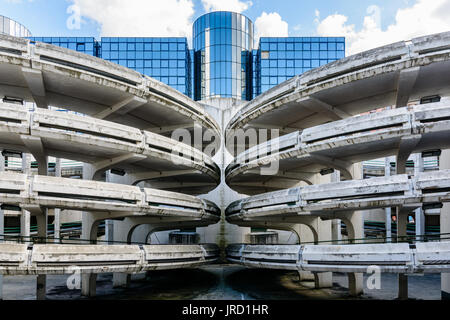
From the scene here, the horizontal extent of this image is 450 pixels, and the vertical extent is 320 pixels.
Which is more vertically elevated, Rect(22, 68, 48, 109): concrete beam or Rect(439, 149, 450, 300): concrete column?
Rect(22, 68, 48, 109): concrete beam

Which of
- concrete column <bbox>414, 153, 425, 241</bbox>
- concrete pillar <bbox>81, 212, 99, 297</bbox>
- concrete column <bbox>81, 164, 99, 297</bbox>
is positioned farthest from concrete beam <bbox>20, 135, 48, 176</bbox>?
concrete column <bbox>414, 153, 425, 241</bbox>

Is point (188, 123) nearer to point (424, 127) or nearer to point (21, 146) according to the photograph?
point (21, 146)

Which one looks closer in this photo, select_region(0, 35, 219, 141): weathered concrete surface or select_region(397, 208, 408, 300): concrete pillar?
select_region(0, 35, 219, 141): weathered concrete surface

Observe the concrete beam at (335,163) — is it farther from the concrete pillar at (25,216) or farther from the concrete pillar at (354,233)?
the concrete pillar at (25,216)

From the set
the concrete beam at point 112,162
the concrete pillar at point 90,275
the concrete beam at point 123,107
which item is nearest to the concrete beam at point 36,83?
the concrete beam at point 123,107

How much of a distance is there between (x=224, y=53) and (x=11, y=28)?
39457 millimetres

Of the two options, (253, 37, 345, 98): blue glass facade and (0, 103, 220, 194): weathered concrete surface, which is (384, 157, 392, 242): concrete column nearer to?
(0, 103, 220, 194): weathered concrete surface

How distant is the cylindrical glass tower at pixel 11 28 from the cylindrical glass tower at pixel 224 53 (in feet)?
111

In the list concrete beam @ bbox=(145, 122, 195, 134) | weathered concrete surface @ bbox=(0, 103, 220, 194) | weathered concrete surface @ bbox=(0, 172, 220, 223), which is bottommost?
weathered concrete surface @ bbox=(0, 172, 220, 223)

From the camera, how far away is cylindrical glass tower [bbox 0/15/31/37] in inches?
2618

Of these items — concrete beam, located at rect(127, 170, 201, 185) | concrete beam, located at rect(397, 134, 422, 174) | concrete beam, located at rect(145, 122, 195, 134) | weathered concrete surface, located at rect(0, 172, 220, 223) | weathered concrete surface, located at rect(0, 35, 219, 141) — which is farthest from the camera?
concrete beam, located at rect(145, 122, 195, 134)

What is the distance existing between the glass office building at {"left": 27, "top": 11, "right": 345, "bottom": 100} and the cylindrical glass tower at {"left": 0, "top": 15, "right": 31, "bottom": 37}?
3148 millimetres

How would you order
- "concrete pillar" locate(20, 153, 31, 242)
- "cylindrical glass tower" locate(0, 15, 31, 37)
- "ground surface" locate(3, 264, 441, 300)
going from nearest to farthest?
1. "ground surface" locate(3, 264, 441, 300)
2. "concrete pillar" locate(20, 153, 31, 242)
3. "cylindrical glass tower" locate(0, 15, 31, 37)

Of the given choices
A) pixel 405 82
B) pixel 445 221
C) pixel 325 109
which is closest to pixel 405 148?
pixel 405 82
